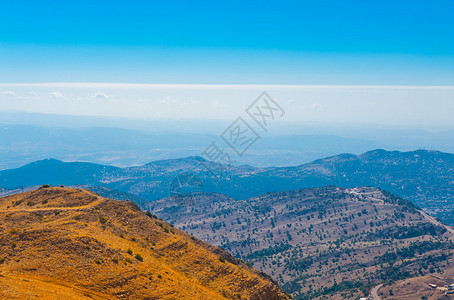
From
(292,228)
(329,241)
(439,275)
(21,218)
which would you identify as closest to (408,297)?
(439,275)

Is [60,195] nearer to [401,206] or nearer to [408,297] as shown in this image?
[408,297]

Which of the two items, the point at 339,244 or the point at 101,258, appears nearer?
the point at 101,258

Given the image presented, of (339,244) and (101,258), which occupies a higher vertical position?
(101,258)

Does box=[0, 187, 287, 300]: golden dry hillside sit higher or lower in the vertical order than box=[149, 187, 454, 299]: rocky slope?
higher

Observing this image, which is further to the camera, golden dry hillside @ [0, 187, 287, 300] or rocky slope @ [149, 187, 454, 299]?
rocky slope @ [149, 187, 454, 299]
